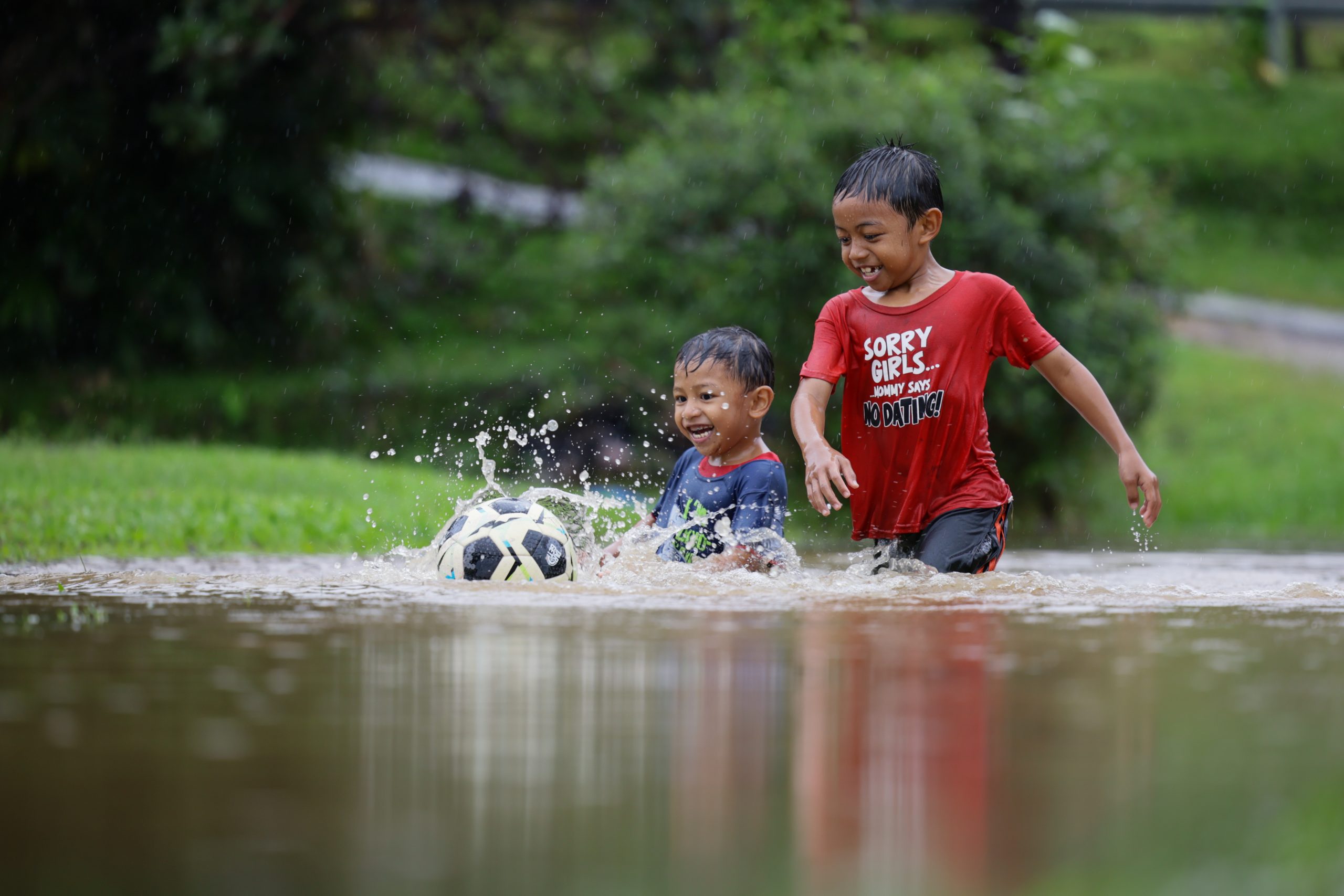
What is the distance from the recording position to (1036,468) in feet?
40.0

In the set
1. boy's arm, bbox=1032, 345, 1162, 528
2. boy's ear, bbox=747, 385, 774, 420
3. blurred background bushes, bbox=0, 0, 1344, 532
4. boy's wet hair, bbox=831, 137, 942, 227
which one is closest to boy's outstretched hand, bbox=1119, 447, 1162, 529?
boy's arm, bbox=1032, 345, 1162, 528

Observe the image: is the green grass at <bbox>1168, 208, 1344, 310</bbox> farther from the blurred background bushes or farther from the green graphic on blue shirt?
the green graphic on blue shirt

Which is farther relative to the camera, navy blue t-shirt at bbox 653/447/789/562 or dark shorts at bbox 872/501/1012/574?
navy blue t-shirt at bbox 653/447/789/562

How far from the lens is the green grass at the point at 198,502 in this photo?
7.62 metres

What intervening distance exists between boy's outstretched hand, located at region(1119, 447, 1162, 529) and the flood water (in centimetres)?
50

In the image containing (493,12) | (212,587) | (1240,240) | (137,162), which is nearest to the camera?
(212,587)

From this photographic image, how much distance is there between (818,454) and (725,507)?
0.97 metres

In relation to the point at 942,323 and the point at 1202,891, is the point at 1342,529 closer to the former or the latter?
the point at 942,323

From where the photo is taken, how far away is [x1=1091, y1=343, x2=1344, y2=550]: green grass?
44.1 ft

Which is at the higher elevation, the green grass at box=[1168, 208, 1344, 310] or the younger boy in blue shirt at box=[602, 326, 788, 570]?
the green grass at box=[1168, 208, 1344, 310]

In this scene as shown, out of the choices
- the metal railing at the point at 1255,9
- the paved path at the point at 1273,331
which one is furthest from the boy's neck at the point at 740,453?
the metal railing at the point at 1255,9

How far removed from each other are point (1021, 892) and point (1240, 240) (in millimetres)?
27319

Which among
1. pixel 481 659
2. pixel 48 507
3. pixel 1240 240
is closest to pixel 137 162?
pixel 48 507

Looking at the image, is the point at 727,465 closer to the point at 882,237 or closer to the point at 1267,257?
the point at 882,237
